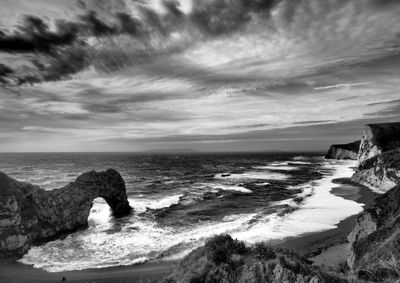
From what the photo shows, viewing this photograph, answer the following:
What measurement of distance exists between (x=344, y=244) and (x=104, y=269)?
20.3 meters

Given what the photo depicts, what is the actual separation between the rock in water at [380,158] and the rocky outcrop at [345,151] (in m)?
66.5

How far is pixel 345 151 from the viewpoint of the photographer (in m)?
151

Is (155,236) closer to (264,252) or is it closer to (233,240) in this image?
(233,240)

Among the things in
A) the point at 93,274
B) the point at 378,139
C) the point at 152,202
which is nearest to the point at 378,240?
the point at 93,274

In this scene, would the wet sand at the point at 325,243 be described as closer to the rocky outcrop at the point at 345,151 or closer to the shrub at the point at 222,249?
the shrub at the point at 222,249

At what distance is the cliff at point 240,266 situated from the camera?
8156mm

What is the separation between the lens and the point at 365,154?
73.9 meters

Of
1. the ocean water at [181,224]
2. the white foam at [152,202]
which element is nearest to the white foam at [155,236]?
the ocean water at [181,224]

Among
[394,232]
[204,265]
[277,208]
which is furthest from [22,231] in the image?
[277,208]

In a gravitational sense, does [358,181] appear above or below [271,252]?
below

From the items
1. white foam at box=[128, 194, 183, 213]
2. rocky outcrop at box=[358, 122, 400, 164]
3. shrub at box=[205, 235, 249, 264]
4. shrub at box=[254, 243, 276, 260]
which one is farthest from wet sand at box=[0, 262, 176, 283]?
rocky outcrop at box=[358, 122, 400, 164]

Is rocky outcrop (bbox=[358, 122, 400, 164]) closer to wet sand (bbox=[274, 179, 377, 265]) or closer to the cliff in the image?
wet sand (bbox=[274, 179, 377, 265])

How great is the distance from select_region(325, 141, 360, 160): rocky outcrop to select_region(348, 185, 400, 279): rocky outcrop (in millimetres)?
139260

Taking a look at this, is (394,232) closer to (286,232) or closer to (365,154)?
(286,232)
